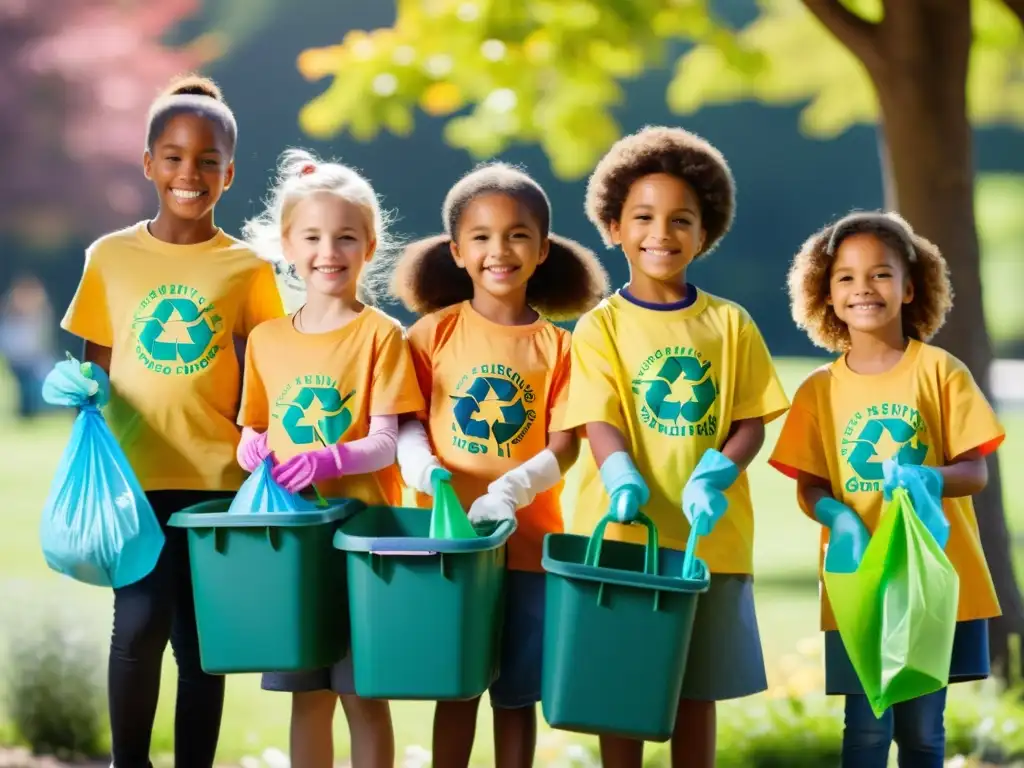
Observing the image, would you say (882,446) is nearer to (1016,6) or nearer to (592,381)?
(592,381)

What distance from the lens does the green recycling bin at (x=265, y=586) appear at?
3178mm

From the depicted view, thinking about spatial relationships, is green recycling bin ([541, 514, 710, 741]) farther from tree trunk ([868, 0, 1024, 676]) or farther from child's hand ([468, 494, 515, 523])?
tree trunk ([868, 0, 1024, 676])

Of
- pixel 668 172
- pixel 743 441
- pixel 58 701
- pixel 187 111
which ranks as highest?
pixel 187 111

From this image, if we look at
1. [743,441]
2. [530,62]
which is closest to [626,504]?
[743,441]

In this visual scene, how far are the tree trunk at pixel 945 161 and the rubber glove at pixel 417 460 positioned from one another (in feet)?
7.65

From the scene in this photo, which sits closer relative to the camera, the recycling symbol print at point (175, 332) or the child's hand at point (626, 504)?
the child's hand at point (626, 504)

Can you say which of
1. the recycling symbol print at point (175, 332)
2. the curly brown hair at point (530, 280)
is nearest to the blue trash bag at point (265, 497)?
the recycling symbol print at point (175, 332)

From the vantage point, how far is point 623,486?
10.4 feet

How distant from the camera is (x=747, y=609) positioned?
341 centimetres

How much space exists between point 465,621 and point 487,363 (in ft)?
2.20

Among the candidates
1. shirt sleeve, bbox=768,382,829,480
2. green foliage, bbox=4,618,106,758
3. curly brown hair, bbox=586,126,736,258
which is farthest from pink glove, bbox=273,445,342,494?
green foliage, bbox=4,618,106,758

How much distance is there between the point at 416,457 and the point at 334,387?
0.28m

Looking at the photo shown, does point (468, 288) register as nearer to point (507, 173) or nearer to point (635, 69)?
point (507, 173)

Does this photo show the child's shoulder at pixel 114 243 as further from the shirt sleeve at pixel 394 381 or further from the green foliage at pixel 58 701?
the green foliage at pixel 58 701
